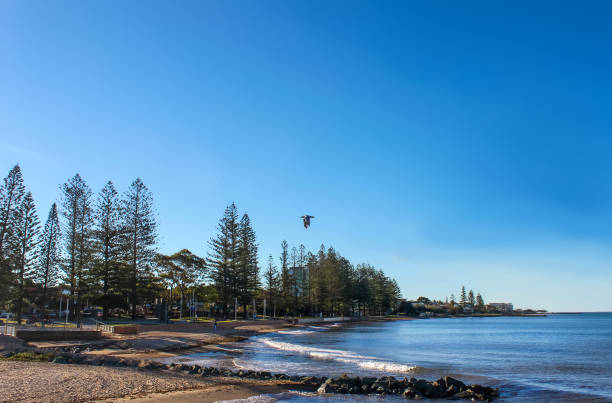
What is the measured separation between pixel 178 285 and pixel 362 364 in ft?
110

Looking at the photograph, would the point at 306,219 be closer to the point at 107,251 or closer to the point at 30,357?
the point at 30,357

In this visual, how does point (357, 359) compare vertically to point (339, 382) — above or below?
below

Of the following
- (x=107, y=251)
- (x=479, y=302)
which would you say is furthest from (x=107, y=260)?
(x=479, y=302)

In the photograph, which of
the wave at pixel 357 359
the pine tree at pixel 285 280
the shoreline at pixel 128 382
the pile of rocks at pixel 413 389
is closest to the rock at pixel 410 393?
the pile of rocks at pixel 413 389

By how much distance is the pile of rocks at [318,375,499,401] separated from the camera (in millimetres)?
10961

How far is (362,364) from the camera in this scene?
681 inches

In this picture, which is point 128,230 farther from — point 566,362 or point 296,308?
point 296,308

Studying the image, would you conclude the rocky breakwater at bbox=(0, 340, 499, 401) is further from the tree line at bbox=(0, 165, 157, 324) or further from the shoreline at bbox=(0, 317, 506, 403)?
the tree line at bbox=(0, 165, 157, 324)

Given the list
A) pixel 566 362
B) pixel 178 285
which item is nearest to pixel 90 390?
pixel 566 362

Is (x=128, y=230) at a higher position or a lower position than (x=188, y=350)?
higher

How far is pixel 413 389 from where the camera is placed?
1113 centimetres

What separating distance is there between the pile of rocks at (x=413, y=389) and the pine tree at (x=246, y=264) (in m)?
39.6

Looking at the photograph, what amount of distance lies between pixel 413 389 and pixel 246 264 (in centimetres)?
4149

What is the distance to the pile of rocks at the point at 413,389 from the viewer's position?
11.0 m
